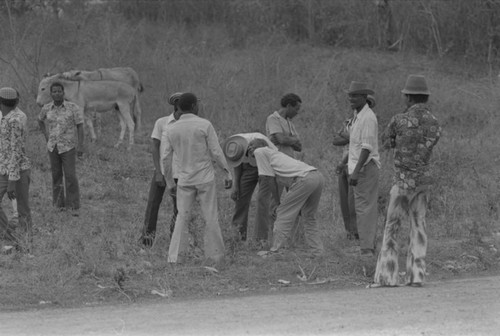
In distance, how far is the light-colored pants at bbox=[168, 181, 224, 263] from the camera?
1045 centimetres

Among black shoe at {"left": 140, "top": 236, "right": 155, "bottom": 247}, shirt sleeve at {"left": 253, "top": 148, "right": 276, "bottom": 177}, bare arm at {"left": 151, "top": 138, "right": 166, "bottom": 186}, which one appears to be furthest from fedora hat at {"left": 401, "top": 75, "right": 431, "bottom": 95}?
black shoe at {"left": 140, "top": 236, "right": 155, "bottom": 247}

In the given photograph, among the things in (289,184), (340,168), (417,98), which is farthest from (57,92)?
(417,98)

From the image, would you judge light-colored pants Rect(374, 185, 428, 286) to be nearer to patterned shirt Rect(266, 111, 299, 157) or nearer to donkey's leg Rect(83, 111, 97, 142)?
patterned shirt Rect(266, 111, 299, 157)

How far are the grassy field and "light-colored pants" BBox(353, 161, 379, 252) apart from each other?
38 centimetres

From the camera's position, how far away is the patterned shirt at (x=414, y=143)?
9500 millimetres

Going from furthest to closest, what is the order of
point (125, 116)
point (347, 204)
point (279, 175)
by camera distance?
point (125, 116) → point (347, 204) → point (279, 175)

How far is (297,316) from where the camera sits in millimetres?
8141

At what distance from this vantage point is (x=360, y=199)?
1085 cm

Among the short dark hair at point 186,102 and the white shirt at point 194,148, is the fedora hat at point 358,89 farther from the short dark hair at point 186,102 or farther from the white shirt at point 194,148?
the short dark hair at point 186,102

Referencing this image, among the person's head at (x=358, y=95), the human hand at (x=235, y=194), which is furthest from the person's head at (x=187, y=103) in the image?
the person's head at (x=358, y=95)

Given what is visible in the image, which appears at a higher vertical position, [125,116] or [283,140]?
[283,140]

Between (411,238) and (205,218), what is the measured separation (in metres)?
2.30

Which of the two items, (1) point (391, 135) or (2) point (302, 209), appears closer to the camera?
(1) point (391, 135)

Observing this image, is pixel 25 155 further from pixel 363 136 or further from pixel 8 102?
pixel 363 136
